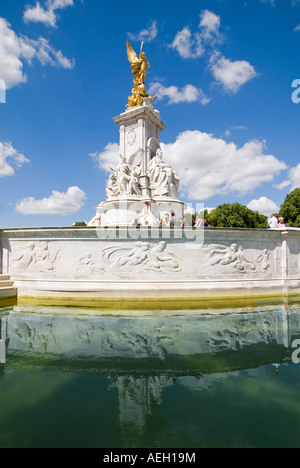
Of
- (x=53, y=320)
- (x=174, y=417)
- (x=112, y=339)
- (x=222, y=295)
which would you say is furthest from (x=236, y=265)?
(x=174, y=417)

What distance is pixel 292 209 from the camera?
33.5 m

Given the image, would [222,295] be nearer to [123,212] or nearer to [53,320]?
[53,320]

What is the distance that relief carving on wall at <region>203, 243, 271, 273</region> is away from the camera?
30.2 ft

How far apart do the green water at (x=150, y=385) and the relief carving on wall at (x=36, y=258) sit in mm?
3216

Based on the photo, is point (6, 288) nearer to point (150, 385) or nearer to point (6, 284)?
point (6, 284)

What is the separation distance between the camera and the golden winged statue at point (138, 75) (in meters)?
18.9

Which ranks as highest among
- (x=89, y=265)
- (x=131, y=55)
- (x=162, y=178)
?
(x=131, y=55)

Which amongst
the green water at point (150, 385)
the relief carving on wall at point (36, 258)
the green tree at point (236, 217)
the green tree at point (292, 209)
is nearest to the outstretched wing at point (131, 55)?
the relief carving on wall at point (36, 258)

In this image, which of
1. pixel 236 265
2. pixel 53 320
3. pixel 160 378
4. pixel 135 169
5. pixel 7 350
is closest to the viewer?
pixel 160 378

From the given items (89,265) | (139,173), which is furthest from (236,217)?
(89,265)

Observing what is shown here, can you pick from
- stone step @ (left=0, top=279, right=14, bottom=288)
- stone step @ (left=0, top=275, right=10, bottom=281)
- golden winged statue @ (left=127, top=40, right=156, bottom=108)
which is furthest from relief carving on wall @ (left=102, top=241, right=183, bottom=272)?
golden winged statue @ (left=127, top=40, right=156, bottom=108)

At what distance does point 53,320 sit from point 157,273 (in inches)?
139

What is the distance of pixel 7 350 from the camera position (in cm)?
499

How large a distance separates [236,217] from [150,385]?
3768cm
